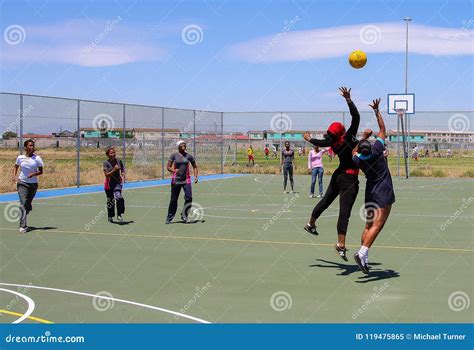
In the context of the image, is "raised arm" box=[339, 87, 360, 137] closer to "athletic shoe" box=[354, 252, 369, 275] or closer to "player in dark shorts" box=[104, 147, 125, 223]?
"athletic shoe" box=[354, 252, 369, 275]

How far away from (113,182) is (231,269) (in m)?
6.78

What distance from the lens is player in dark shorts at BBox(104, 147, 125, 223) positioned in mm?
16984

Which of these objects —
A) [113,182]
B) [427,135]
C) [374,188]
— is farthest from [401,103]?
[374,188]

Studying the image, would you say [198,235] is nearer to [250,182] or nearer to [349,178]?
[349,178]

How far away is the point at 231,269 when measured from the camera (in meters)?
11.1

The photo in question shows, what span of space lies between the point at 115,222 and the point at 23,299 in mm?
8013

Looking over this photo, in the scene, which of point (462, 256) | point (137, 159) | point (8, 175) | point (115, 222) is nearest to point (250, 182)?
point (137, 159)

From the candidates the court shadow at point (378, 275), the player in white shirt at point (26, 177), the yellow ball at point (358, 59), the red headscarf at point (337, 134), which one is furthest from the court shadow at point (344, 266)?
the player in white shirt at point (26, 177)

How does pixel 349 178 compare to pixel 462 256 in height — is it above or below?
above

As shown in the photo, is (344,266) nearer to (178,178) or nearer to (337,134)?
(337,134)

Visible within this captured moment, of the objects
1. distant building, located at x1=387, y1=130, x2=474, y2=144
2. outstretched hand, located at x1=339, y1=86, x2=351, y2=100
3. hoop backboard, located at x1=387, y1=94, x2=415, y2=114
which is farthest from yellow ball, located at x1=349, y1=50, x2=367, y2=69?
distant building, located at x1=387, y1=130, x2=474, y2=144

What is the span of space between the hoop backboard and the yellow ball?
24521mm

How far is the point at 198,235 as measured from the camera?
588 inches

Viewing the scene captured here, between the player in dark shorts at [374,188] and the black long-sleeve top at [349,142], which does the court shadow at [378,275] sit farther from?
the black long-sleeve top at [349,142]
